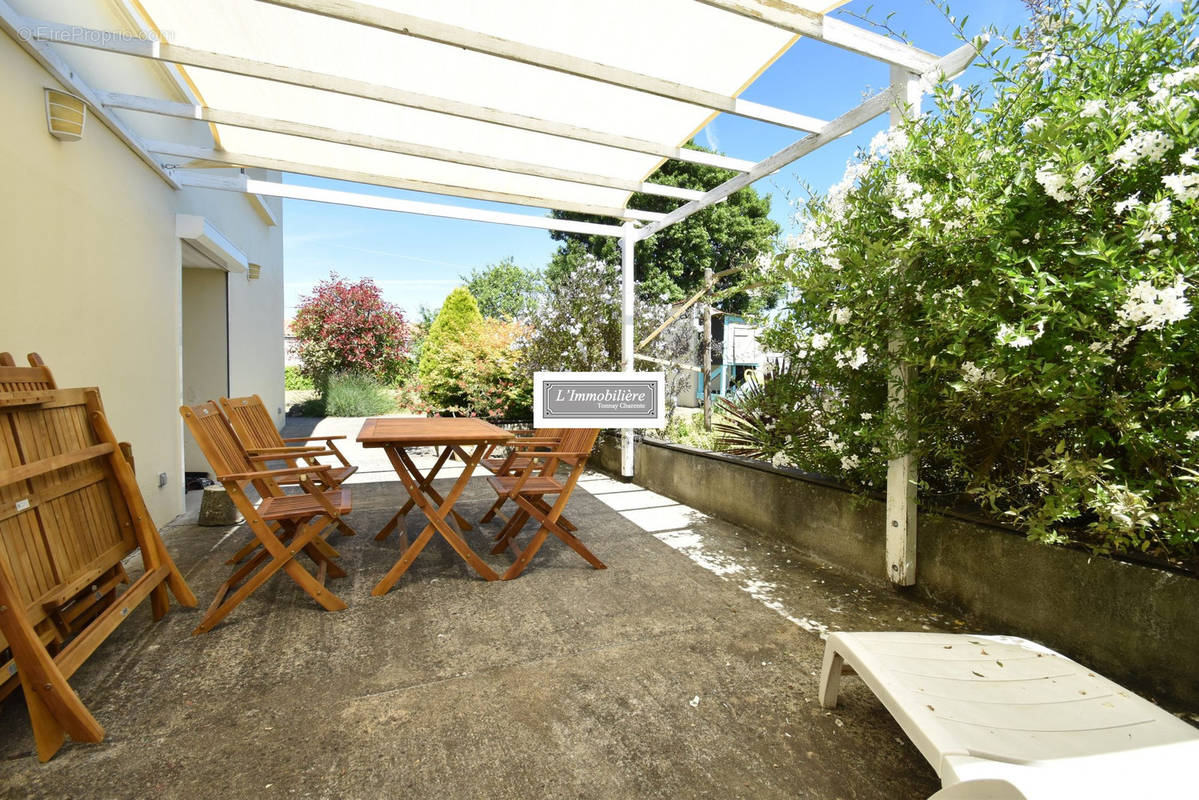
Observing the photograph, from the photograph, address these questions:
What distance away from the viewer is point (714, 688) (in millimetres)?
2076

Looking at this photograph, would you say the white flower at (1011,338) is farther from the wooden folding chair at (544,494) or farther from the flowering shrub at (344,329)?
the flowering shrub at (344,329)

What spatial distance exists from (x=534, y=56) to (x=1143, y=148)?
252 cm

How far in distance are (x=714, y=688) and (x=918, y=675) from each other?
725 millimetres

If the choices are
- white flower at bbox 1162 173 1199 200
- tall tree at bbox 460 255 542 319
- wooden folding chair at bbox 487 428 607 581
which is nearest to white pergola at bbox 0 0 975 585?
white flower at bbox 1162 173 1199 200

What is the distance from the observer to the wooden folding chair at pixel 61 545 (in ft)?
5.44

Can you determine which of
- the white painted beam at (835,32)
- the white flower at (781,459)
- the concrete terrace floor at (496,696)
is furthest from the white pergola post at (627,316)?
the white painted beam at (835,32)

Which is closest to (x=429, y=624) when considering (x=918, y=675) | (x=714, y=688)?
(x=714, y=688)

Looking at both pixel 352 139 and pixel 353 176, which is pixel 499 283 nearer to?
pixel 353 176

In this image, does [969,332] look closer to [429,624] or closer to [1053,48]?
[1053,48]

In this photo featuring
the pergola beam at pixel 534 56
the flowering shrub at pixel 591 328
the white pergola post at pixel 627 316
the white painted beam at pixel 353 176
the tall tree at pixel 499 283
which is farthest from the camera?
the tall tree at pixel 499 283

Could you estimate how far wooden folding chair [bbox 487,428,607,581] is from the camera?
10.4ft

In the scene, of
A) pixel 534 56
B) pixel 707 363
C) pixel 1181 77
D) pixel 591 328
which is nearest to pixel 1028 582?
pixel 1181 77

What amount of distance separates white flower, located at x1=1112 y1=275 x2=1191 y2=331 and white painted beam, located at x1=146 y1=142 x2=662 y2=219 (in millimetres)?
4207

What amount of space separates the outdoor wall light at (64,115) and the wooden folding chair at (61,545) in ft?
4.83
